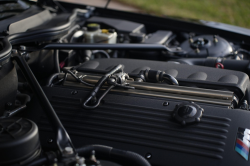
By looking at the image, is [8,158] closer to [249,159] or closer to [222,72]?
[249,159]

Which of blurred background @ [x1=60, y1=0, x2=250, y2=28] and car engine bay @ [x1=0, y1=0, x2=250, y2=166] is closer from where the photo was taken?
car engine bay @ [x1=0, y1=0, x2=250, y2=166]

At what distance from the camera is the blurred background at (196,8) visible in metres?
6.07

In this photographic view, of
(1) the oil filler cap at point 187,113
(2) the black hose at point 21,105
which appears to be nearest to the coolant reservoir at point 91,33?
(2) the black hose at point 21,105

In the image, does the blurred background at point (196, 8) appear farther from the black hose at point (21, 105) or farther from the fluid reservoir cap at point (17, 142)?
the fluid reservoir cap at point (17, 142)

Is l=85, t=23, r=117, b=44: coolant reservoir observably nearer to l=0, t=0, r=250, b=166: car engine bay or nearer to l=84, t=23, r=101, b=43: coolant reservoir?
l=84, t=23, r=101, b=43: coolant reservoir

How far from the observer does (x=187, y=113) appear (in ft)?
3.32

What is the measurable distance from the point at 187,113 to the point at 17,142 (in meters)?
0.55

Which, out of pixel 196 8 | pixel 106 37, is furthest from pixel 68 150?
pixel 196 8

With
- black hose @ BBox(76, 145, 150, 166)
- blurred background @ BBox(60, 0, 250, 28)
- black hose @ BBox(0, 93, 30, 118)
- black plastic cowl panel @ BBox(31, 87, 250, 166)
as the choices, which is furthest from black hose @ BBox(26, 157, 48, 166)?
blurred background @ BBox(60, 0, 250, 28)

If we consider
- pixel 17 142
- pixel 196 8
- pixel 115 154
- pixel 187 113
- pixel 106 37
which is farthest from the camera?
pixel 196 8

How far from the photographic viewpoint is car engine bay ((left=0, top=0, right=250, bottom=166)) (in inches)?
34.1

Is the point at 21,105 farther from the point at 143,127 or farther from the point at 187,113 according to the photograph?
the point at 187,113

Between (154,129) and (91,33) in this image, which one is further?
(91,33)

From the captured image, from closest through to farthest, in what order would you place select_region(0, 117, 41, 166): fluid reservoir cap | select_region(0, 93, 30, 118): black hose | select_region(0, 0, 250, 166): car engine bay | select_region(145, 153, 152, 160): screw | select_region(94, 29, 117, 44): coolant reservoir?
select_region(0, 117, 41, 166): fluid reservoir cap
select_region(0, 0, 250, 166): car engine bay
select_region(145, 153, 152, 160): screw
select_region(0, 93, 30, 118): black hose
select_region(94, 29, 117, 44): coolant reservoir
